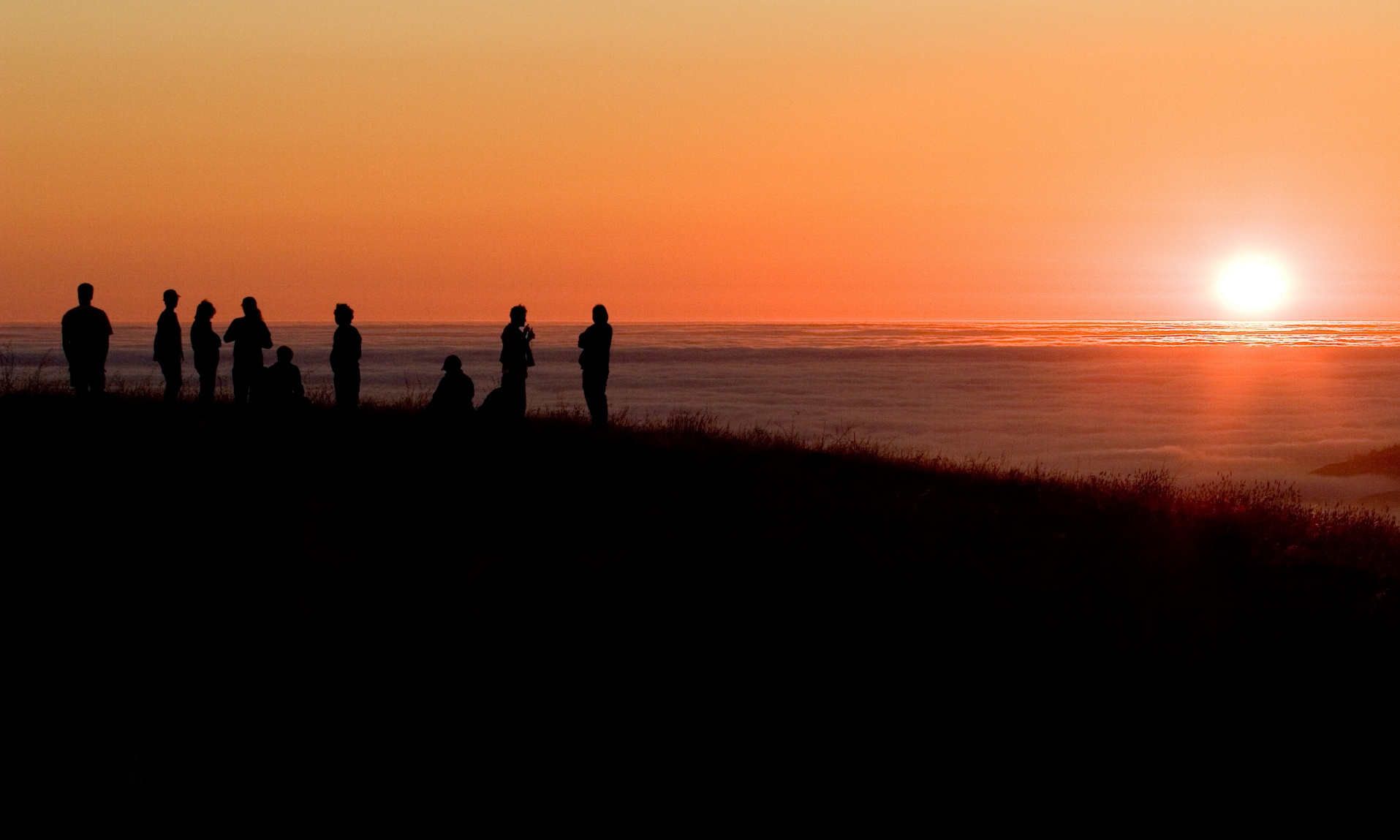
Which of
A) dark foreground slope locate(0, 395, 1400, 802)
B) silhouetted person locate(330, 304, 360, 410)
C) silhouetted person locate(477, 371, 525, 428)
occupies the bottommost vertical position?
dark foreground slope locate(0, 395, 1400, 802)

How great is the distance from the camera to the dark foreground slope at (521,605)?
31.1 ft

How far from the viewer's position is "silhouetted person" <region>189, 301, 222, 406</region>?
17.2 meters

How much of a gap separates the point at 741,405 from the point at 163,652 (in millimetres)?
64107

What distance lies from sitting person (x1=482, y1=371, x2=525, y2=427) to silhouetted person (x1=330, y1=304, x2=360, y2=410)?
1.83 m

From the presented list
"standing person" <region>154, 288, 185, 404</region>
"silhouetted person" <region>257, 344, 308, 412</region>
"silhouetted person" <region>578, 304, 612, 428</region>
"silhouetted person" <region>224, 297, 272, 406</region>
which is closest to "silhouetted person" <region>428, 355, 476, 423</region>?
"silhouetted person" <region>257, 344, 308, 412</region>

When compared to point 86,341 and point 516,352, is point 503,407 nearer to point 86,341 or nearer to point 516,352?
point 516,352

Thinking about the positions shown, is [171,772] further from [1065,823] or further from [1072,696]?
[1072,696]

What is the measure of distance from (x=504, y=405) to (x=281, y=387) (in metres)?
2.91

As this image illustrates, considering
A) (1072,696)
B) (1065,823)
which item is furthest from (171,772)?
(1072,696)

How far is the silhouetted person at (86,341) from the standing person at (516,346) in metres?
4.76

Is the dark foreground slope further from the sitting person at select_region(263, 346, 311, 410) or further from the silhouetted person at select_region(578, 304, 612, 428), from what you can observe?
the silhouetted person at select_region(578, 304, 612, 428)

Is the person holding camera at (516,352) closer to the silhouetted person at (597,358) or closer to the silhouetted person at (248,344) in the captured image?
the silhouetted person at (597,358)

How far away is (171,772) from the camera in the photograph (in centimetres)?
895

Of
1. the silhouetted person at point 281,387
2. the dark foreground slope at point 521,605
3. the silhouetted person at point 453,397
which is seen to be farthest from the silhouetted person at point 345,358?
the silhouetted person at point 453,397
